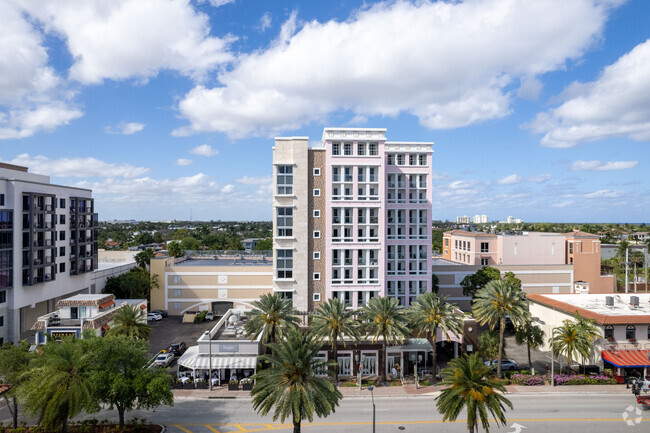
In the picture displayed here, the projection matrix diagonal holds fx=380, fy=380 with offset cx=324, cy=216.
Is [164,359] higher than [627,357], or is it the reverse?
[627,357]

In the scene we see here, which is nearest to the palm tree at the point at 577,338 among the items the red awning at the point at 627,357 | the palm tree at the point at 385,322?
the red awning at the point at 627,357

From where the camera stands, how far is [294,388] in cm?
2431

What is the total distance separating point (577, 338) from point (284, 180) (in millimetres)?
38911

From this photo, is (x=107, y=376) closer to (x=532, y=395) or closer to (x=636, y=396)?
(x=532, y=395)

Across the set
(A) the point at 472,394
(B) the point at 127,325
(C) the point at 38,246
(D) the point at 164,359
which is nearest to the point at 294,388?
(A) the point at 472,394

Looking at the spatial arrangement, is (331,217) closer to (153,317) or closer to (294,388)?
(294,388)

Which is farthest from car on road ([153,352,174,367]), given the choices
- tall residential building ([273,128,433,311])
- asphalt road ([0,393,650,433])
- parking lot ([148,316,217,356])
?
tall residential building ([273,128,433,311])

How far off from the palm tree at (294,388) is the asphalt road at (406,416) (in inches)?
341

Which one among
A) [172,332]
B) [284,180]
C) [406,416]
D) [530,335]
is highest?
[284,180]

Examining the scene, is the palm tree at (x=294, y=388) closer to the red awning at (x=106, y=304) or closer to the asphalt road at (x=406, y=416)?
the asphalt road at (x=406, y=416)

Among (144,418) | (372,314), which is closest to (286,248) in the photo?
(372,314)

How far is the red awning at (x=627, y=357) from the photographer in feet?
133

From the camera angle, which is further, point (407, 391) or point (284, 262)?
point (284, 262)

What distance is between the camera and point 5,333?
52.5 m
